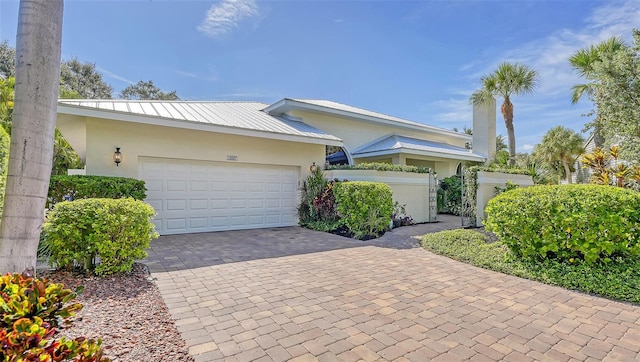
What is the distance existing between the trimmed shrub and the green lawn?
18 centimetres

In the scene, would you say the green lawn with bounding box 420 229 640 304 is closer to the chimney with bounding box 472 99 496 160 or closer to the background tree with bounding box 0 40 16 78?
the chimney with bounding box 472 99 496 160

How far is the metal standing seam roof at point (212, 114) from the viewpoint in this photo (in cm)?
866

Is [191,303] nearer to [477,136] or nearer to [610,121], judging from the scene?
[610,121]

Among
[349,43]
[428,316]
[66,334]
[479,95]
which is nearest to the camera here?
[66,334]

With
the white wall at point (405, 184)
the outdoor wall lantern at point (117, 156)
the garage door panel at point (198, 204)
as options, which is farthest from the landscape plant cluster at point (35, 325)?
the white wall at point (405, 184)

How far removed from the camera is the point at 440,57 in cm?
1310

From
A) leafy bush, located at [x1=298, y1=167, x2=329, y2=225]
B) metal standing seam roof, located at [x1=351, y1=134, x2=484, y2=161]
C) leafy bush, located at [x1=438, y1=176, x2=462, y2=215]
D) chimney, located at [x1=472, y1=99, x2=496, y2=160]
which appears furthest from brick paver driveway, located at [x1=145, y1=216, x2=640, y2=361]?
chimney, located at [x1=472, y1=99, x2=496, y2=160]

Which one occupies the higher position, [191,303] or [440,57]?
[440,57]

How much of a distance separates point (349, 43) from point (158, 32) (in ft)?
23.8

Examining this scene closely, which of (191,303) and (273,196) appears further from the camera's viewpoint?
(273,196)

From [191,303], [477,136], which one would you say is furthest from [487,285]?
[477,136]

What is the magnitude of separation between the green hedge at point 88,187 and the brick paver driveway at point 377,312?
220 centimetres

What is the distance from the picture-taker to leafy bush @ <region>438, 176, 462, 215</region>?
14.6m

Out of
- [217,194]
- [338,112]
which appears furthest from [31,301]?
[338,112]
